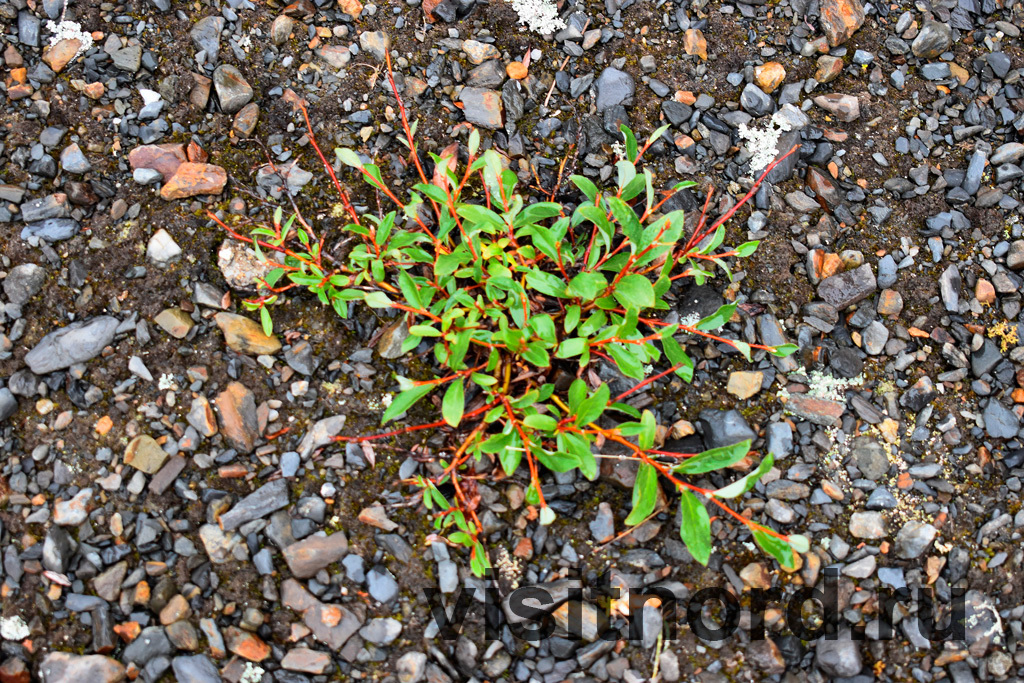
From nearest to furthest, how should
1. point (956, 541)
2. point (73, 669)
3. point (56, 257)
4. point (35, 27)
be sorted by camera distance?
1. point (73, 669)
2. point (956, 541)
3. point (56, 257)
4. point (35, 27)

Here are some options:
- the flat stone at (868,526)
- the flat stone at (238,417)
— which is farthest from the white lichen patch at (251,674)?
the flat stone at (868,526)

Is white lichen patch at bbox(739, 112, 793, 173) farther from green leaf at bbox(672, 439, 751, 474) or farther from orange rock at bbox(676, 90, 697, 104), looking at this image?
green leaf at bbox(672, 439, 751, 474)

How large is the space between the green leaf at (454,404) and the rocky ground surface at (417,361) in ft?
1.12

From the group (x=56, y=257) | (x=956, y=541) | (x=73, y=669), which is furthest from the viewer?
(x=56, y=257)

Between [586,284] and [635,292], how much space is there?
0.55 feet

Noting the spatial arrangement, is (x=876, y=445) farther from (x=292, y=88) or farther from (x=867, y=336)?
(x=292, y=88)

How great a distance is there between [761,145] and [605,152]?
2.21 ft

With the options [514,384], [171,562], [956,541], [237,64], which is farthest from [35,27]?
[956,541]

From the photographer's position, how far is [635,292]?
240 cm

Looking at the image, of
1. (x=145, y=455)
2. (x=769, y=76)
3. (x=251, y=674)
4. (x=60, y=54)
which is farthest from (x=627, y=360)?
(x=60, y=54)

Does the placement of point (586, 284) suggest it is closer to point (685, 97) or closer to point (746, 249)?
point (746, 249)

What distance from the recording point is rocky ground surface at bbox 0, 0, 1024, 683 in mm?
2521

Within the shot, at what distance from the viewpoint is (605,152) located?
3033 millimetres

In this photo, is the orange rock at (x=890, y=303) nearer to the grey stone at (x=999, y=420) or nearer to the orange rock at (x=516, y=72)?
the grey stone at (x=999, y=420)
